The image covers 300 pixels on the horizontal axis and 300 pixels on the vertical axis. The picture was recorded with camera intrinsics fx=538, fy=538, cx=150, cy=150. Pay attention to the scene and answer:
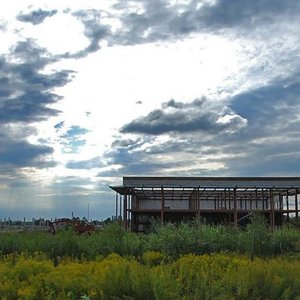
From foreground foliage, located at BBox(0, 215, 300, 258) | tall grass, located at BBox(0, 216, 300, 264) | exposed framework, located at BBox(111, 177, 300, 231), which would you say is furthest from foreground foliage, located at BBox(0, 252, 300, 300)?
exposed framework, located at BBox(111, 177, 300, 231)

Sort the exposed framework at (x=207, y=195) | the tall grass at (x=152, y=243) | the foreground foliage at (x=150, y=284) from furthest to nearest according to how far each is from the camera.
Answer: the exposed framework at (x=207, y=195) → the tall grass at (x=152, y=243) → the foreground foliage at (x=150, y=284)

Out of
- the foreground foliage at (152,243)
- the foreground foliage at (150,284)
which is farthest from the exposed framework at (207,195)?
the foreground foliage at (150,284)

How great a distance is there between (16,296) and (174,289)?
8.78ft

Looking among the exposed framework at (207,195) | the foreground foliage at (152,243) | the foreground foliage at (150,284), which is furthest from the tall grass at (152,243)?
the exposed framework at (207,195)

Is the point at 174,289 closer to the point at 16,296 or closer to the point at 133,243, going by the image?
the point at 16,296

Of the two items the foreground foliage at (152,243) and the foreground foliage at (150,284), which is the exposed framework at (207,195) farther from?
the foreground foliage at (150,284)

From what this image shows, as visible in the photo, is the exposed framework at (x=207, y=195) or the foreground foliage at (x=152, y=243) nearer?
the foreground foliage at (x=152, y=243)

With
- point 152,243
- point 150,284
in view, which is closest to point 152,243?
point 152,243

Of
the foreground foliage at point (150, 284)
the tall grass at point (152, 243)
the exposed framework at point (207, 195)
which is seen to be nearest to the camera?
the foreground foliage at point (150, 284)

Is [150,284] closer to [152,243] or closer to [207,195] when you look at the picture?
[152,243]

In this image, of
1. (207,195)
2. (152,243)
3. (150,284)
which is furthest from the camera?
(207,195)

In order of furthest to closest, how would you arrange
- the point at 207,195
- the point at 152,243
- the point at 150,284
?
the point at 207,195 → the point at 152,243 → the point at 150,284

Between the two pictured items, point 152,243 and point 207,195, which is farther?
point 207,195

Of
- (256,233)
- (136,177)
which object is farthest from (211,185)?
(256,233)
